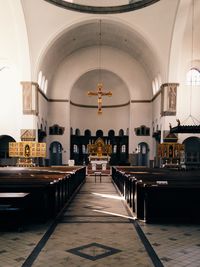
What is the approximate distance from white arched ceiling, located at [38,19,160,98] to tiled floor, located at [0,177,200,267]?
59.0ft

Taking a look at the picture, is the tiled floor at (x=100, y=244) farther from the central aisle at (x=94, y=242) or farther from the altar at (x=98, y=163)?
the altar at (x=98, y=163)

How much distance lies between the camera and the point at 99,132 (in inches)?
1308

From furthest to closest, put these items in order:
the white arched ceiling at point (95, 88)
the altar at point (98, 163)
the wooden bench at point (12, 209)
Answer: the white arched ceiling at point (95, 88) → the altar at point (98, 163) → the wooden bench at point (12, 209)

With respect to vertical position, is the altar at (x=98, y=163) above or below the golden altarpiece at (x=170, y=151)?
below

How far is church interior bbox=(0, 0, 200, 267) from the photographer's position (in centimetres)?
586

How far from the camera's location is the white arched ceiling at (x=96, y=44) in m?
23.7

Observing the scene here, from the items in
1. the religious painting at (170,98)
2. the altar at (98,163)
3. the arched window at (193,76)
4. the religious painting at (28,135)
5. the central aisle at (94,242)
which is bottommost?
the central aisle at (94,242)

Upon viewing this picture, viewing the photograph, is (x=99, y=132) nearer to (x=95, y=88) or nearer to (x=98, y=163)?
(x=95, y=88)

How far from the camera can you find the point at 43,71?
1001 inches

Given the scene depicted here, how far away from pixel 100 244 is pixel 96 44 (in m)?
26.1

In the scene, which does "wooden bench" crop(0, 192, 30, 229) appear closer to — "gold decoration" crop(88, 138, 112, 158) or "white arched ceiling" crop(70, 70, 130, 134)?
"gold decoration" crop(88, 138, 112, 158)

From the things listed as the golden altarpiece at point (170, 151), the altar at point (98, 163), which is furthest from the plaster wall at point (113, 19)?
the altar at point (98, 163)

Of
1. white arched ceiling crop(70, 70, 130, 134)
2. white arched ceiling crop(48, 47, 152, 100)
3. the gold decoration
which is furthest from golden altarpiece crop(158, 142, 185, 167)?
white arched ceiling crop(70, 70, 130, 134)

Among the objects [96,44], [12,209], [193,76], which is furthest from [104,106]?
[12,209]
